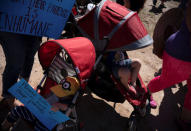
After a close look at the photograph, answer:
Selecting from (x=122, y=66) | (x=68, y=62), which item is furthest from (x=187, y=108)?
(x=68, y=62)

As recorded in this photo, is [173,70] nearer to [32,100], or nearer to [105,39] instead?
[105,39]

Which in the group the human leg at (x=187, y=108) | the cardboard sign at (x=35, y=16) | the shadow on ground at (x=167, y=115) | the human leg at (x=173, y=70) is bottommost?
the shadow on ground at (x=167, y=115)

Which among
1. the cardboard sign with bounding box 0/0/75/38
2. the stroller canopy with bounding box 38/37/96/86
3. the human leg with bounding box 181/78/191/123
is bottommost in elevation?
the human leg with bounding box 181/78/191/123

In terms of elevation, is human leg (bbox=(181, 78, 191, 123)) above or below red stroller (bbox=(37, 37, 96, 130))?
below

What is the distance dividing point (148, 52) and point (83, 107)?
235 cm

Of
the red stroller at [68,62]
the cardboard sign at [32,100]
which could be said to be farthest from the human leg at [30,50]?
the cardboard sign at [32,100]

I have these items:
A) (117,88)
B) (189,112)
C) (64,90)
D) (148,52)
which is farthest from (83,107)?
(148,52)

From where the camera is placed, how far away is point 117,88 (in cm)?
207

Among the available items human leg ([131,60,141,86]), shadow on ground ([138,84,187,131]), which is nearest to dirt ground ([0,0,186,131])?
shadow on ground ([138,84,187,131])

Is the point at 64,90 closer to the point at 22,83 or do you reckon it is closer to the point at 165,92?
the point at 22,83

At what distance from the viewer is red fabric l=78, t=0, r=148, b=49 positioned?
1.73 meters

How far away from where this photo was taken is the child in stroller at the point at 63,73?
147 centimetres

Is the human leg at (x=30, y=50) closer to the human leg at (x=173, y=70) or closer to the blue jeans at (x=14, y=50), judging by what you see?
the blue jeans at (x=14, y=50)

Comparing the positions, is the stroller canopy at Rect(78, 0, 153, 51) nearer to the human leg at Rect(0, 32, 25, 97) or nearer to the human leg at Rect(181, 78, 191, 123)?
the human leg at Rect(0, 32, 25, 97)
